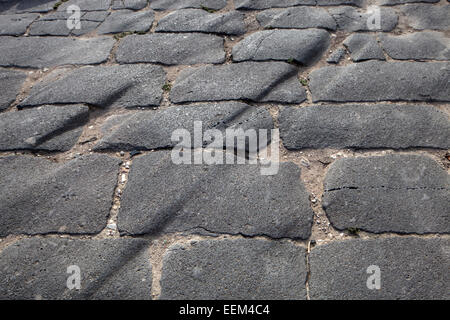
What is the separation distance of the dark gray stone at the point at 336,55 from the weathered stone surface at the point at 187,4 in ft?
3.25

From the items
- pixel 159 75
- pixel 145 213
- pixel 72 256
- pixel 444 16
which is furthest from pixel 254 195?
pixel 444 16

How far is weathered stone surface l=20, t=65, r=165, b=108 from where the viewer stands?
2285 mm

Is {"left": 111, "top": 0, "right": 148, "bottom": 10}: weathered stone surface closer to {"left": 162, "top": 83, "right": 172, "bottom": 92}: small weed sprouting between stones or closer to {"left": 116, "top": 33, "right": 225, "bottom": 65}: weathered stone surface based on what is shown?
{"left": 116, "top": 33, "right": 225, "bottom": 65}: weathered stone surface

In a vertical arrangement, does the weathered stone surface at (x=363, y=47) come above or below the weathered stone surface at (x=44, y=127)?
above

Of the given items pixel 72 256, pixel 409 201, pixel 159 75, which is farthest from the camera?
pixel 159 75

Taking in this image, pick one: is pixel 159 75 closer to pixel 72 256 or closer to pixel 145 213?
pixel 145 213

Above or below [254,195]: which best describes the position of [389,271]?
below

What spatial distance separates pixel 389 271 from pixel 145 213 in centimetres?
101

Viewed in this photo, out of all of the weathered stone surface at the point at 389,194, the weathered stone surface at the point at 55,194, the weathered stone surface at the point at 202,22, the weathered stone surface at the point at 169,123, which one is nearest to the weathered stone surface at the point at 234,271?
A: the weathered stone surface at the point at 389,194

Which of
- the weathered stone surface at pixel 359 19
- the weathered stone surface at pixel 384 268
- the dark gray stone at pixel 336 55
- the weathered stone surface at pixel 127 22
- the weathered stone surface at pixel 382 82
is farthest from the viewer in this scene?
the weathered stone surface at pixel 127 22

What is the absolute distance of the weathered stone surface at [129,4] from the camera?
3.12 m

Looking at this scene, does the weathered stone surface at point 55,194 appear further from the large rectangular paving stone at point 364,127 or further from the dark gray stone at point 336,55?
the dark gray stone at point 336,55
